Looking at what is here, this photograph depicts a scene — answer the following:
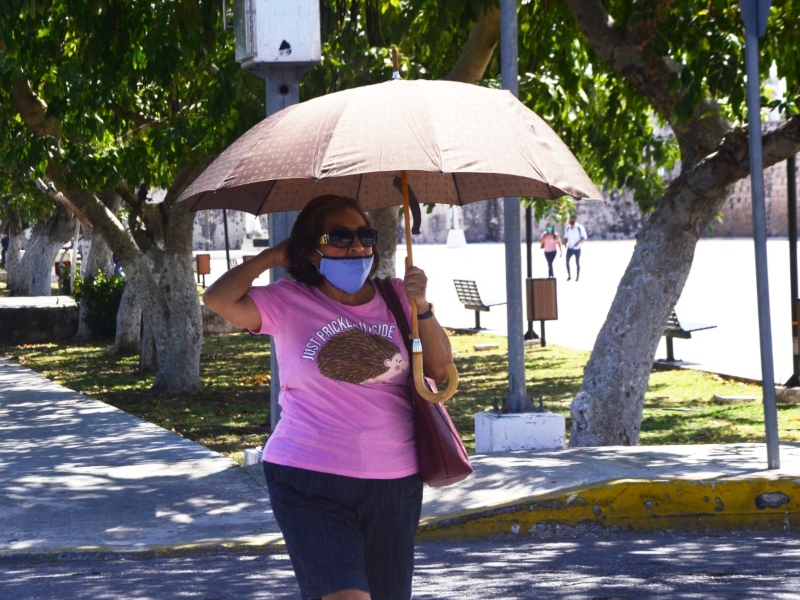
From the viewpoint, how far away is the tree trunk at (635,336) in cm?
891

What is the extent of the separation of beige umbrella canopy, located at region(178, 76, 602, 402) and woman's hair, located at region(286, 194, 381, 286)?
0.09 meters

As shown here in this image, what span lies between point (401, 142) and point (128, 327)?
49.3ft

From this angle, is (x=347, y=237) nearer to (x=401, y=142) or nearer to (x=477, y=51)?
(x=401, y=142)

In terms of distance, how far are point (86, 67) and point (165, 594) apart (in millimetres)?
6505

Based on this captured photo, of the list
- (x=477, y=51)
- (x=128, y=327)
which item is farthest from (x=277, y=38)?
(x=128, y=327)

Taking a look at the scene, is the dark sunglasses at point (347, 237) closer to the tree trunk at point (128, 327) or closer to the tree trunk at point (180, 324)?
the tree trunk at point (180, 324)

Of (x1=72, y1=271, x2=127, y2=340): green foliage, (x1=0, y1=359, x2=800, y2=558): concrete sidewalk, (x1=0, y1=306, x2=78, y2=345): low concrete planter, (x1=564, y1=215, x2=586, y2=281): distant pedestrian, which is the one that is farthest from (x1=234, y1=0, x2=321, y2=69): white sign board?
(x1=564, y1=215, x2=586, y2=281): distant pedestrian

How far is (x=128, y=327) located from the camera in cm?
1802

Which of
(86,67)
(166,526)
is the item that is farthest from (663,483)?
(86,67)

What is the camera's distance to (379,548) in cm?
343

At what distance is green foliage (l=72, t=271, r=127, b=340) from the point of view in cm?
2014

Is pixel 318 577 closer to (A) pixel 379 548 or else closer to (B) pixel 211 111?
(A) pixel 379 548

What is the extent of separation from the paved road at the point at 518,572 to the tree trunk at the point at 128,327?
39.4 ft

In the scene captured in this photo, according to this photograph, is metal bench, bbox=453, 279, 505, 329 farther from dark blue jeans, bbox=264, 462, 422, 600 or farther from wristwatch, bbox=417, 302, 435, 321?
dark blue jeans, bbox=264, 462, 422, 600
